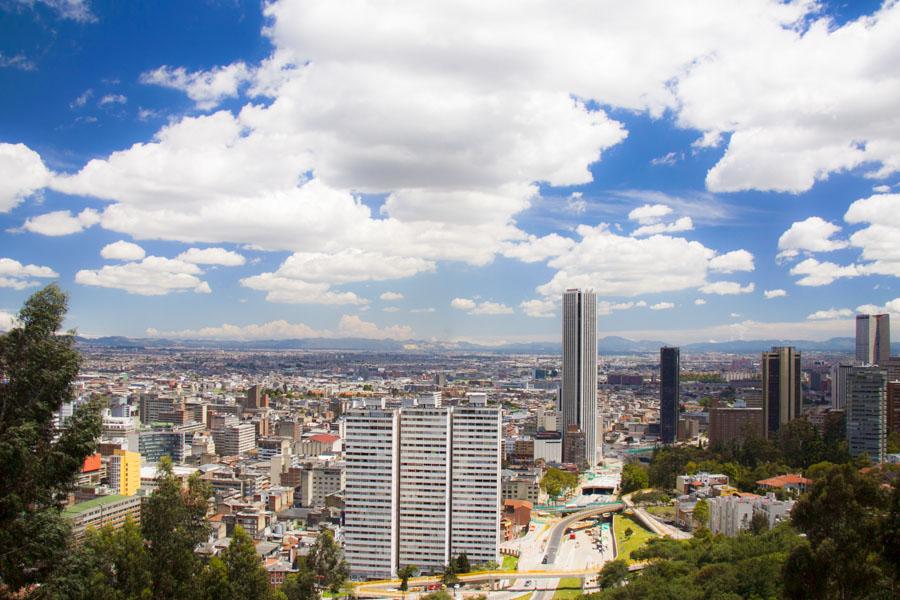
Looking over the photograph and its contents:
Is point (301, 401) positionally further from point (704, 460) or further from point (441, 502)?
A: point (441, 502)

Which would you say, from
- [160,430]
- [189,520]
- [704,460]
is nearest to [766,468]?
[704,460]

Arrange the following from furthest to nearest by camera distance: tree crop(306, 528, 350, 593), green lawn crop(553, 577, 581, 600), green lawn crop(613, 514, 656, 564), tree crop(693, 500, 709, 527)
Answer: tree crop(693, 500, 709, 527) → green lawn crop(613, 514, 656, 564) → green lawn crop(553, 577, 581, 600) → tree crop(306, 528, 350, 593)

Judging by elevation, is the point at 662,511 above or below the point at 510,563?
above

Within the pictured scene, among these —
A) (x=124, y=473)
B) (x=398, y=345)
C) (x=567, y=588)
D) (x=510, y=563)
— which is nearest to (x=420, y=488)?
(x=510, y=563)

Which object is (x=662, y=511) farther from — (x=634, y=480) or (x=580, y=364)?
(x=580, y=364)

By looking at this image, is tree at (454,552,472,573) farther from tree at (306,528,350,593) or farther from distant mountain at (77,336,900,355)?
distant mountain at (77,336,900,355)

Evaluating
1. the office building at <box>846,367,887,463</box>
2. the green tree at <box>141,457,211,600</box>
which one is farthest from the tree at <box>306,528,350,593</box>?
the office building at <box>846,367,887,463</box>

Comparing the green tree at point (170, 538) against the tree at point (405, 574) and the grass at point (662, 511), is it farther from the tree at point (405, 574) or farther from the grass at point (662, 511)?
the grass at point (662, 511)
